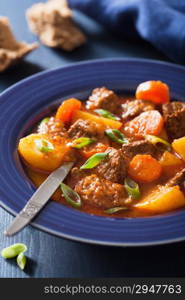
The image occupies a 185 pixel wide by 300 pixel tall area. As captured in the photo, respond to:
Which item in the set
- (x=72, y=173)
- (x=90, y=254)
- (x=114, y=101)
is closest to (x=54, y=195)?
(x=72, y=173)

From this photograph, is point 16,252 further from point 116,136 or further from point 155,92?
point 155,92

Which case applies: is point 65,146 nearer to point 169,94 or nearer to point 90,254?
point 90,254

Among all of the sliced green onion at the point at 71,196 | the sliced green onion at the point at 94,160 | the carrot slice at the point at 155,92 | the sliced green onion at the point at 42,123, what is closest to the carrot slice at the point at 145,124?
the carrot slice at the point at 155,92

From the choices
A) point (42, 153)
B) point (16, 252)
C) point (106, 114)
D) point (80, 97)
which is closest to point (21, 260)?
point (16, 252)

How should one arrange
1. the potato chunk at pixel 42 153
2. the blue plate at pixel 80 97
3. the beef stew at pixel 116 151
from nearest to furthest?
the blue plate at pixel 80 97
the beef stew at pixel 116 151
the potato chunk at pixel 42 153

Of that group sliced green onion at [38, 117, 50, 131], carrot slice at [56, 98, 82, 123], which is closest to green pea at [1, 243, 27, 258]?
sliced green onion at [38, 117, 50, 131]

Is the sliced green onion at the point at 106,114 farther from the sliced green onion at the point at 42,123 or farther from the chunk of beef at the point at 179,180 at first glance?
the chunk of beef at the point at 179,180

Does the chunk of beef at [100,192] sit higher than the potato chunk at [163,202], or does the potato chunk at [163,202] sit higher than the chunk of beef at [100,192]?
the chunk of beef at [100,192]
